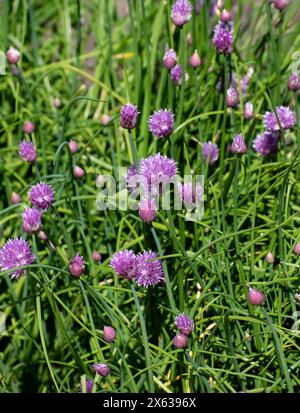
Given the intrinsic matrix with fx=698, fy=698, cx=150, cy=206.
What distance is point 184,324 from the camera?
127 centimetres

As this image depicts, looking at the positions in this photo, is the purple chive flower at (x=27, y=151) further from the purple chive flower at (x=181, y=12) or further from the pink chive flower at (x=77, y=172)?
the purple chive flower at (x=181, y=12)

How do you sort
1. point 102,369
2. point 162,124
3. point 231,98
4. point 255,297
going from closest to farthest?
point 255,297 < point 102,369 < point 162,124 < point 231,98

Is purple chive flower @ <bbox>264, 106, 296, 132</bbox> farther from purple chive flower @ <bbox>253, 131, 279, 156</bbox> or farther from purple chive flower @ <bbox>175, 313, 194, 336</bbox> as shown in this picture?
purple chive flower @ <bbox>175, 313, 194, 336</bbox>

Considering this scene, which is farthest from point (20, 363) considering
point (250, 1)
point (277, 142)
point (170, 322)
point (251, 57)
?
point (250, 1)

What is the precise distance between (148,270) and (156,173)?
188mm

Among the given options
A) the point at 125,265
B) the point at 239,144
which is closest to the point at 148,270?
the point at 125,265

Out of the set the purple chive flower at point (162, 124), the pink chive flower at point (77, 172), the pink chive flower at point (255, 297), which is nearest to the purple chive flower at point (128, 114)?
the purple chive flower at point (162, 124)

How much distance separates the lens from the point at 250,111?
1597 millimetres

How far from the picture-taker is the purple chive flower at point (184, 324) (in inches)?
50.1

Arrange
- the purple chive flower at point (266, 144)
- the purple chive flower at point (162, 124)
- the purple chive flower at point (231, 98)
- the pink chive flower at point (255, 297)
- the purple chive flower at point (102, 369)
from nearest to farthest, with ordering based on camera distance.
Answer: the pink chive flower at point (255, 297)
the purple chive flower at point (102, 369)
the purple chive flower at point (162, 124)
the purple chive flower at point (231, 98)
the purple chive flower at point (266, 144)

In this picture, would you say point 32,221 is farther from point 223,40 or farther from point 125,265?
point 223,40

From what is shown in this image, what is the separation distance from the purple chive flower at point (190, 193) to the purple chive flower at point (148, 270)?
0.76ft

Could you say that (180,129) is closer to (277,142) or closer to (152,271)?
(277,142)
